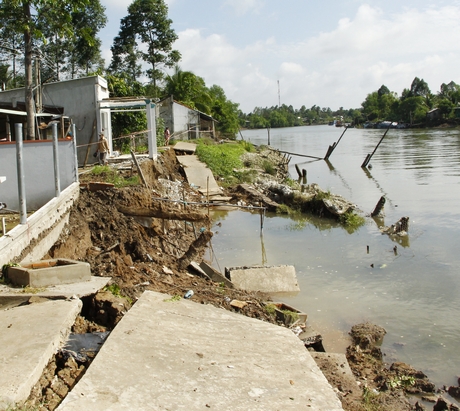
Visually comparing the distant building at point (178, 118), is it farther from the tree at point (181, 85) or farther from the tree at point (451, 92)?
the tree at point (451, 92)

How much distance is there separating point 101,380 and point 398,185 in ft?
83.7

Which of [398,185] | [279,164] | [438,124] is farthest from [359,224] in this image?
[438,124]

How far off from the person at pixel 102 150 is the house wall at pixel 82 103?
2.30 feet

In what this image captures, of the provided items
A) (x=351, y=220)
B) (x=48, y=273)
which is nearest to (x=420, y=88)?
(x=351, y=220)

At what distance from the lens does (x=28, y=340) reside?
4.17m

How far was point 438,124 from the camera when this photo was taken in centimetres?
8944

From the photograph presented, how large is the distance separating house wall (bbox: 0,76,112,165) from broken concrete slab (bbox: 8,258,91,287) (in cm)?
1217

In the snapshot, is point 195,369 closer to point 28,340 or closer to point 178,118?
point 28,340

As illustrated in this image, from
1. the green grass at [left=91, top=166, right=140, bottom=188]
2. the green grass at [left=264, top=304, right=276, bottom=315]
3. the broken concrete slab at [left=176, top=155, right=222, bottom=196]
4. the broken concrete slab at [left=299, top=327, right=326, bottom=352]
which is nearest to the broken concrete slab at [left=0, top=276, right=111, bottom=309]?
the green grass at [left=264, top=304, right=276, bottom=315]

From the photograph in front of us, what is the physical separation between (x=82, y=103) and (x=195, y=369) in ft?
53.6

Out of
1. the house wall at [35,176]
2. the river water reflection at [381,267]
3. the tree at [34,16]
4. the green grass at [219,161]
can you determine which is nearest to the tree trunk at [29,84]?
the tree at [34,16]

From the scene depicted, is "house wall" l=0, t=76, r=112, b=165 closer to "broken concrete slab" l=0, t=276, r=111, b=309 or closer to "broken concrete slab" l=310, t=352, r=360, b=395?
"broken concrete slab" l=0, t=276, r=111, b=309

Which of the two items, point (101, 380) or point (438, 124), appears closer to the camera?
point (101, 380)

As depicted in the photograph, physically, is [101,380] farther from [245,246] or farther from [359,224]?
[359,224]
